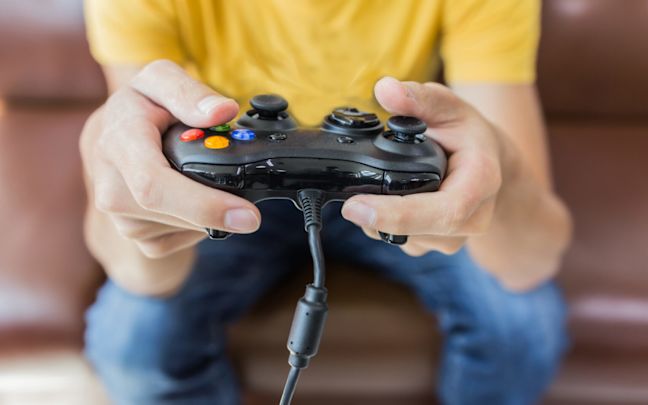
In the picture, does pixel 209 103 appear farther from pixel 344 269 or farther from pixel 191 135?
pixel 344 269

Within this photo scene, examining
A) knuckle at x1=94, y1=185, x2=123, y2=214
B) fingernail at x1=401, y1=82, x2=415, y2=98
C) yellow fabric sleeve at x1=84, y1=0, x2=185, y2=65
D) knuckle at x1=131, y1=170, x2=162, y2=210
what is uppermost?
yellow fabric sleeve at x1=84, y1=0, x2=185, y2=65

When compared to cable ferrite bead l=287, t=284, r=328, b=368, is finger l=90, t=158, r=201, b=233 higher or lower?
higher

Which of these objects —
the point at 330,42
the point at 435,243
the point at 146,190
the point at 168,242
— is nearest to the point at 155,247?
the point at 168,242

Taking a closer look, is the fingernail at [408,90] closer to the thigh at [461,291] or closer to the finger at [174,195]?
the finger at [174,195]

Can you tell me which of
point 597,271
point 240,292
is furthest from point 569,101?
point 240,292

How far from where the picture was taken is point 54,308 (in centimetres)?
66

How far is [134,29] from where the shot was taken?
2.03ft

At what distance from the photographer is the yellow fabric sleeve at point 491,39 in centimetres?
66

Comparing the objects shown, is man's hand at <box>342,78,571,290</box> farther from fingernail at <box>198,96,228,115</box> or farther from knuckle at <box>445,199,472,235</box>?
fingernail at <box>198,96,228,115</box>

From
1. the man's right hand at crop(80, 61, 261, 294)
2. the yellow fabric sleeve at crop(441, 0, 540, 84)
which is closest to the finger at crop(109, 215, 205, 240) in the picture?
the man's right hand at crop(80, 61, 261, 294)

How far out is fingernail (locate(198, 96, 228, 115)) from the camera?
15.7 inches

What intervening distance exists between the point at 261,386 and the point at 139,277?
0.72 ft

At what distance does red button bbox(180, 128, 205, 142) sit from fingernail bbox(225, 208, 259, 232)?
0.21ft

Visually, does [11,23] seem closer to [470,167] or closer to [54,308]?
[54,308]
